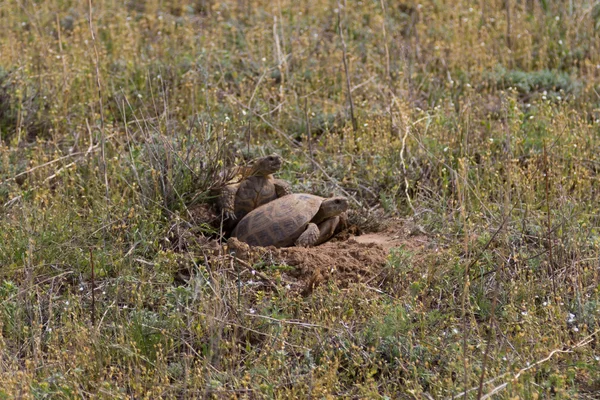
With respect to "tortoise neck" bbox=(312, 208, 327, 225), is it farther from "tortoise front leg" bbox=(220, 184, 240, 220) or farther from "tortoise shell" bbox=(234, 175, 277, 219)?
"tortoise front leg" bbox=(220, 184, 240, 220)

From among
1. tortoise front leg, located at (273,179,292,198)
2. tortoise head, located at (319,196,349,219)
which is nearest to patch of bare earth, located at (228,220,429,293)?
tortoise head, located at (319,196,349,219)

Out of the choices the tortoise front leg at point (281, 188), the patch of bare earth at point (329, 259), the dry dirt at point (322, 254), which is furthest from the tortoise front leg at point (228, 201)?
the patch of bare earth at point (329, 259)

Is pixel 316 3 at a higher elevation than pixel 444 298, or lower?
higher

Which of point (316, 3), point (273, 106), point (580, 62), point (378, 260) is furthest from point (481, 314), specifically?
point (316, 3)

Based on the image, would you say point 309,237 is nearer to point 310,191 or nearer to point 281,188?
point 281,188

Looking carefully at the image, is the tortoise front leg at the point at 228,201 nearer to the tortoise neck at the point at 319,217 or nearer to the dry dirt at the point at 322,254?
the dry dirt at the point at 322,254

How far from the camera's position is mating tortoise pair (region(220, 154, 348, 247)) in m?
5.81

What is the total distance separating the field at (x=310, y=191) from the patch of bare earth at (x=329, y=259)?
2 cm

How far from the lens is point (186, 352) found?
4.70m

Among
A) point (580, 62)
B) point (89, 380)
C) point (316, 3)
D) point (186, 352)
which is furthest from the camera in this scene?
point (316, 3)

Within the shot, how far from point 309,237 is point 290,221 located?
173 mm

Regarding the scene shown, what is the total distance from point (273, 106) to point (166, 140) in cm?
210

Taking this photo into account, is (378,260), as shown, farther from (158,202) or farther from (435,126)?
(435,126)

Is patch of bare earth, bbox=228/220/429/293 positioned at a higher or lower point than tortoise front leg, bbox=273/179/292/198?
lower
